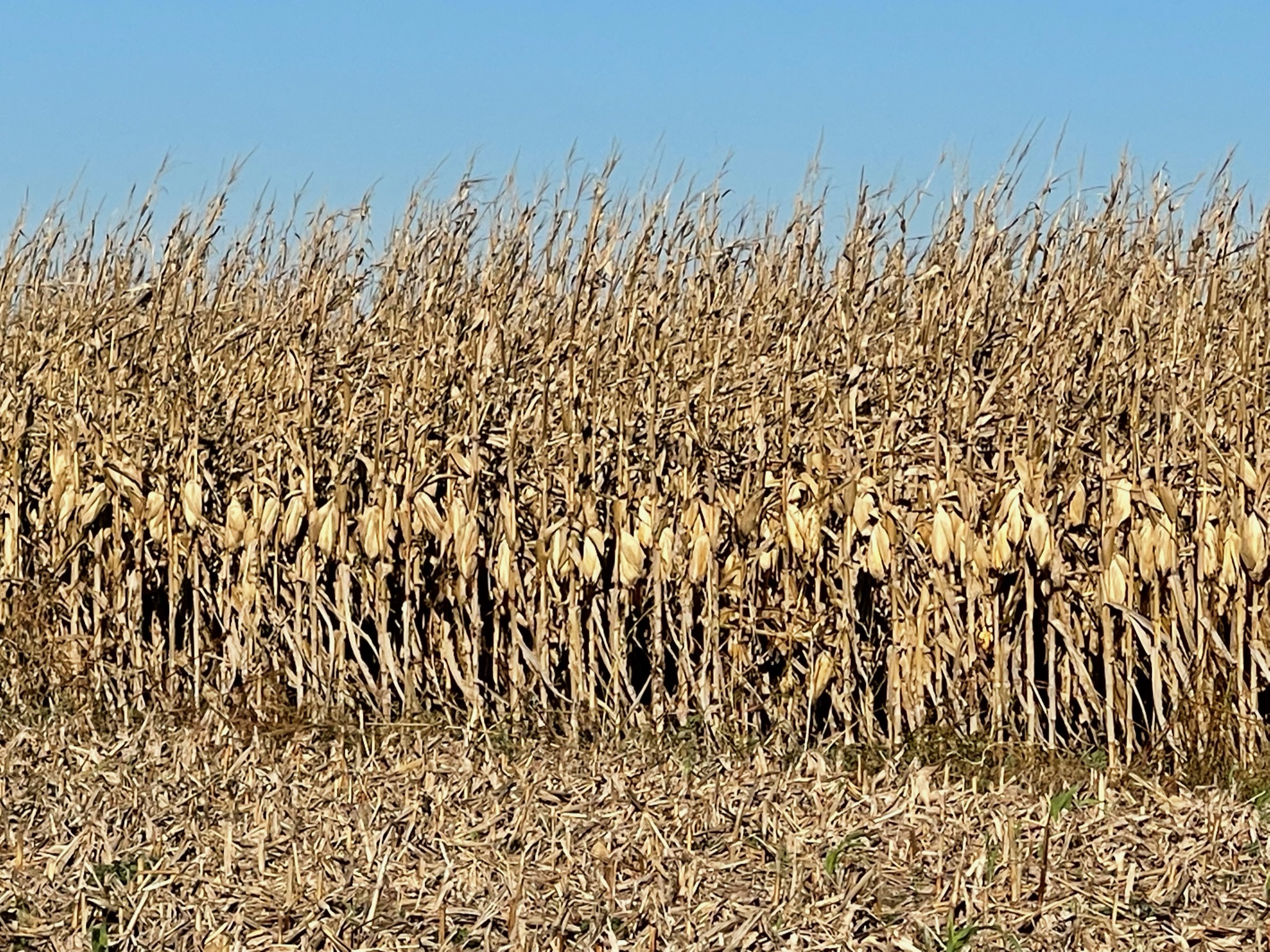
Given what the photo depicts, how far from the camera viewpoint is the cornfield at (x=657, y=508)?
3873 millimetres

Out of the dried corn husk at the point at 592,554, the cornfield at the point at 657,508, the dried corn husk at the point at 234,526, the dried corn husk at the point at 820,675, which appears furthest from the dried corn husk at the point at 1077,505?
the dried corn husk at the point at 234,526

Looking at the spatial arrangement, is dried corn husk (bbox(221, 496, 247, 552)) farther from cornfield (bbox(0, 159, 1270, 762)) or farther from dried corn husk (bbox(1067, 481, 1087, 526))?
dried corn husk (bbox(1067, 481, 1087, 526))

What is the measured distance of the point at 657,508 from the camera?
4.05 metres

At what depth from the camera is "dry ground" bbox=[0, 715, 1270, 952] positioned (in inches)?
99.7

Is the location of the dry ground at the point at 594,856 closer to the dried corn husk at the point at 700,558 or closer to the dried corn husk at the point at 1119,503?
the dried corn husk at the point at 700,558

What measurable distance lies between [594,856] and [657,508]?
1.33 m

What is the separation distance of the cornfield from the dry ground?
0.44 metres

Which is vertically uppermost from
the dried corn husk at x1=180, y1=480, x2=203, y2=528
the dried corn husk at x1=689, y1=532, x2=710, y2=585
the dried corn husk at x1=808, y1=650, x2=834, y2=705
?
the dried corn husk at x1=180, y1=480, x2=203, y2=528

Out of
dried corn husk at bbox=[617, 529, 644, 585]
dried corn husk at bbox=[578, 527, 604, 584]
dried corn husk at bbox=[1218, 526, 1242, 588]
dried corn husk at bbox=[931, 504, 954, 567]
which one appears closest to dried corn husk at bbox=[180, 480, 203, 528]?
dried corn husk at bbox=[578, 527, 604, 584]

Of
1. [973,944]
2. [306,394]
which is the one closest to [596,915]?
[973,944]

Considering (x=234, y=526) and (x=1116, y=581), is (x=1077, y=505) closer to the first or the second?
(x=1116, y=581)

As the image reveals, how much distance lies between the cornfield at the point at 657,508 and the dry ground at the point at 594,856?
1.43ft

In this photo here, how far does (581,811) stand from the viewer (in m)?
3.17

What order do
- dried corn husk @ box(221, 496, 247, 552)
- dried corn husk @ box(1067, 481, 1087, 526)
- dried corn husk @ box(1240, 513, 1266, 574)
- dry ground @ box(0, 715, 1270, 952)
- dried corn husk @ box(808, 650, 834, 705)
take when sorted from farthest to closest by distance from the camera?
dried corn husk @ box(221, 496, 247, 552) < dried corn husk @ box(808, 650, 834, 705) < dried corn husk @ box(1067, 481, 1087, 526) < dried corn husk @ box(1240, 513, 1266, 574) < dry ground @ box(0, 715, 1270, 952)
